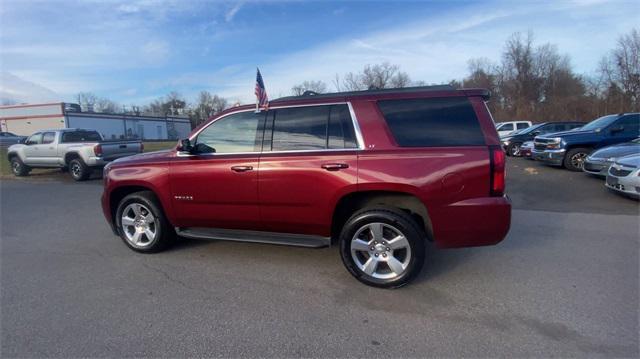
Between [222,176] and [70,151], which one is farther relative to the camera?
[70,151]

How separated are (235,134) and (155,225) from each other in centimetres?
161

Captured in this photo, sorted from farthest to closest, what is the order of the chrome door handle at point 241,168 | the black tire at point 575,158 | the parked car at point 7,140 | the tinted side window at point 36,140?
the parked car at point 7,140, the tinted side window at point 36,140, the black tire at point 575,158, the chrome door handle at point 241,168

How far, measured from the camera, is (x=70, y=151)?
11594 mm

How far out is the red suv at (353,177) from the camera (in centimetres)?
335

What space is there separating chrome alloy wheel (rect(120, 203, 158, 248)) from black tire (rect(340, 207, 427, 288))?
2.57 m

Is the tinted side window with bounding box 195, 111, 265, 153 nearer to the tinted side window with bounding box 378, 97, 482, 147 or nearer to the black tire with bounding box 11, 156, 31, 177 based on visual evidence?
the tinted side window with bounding box 378, 97, 482, 147

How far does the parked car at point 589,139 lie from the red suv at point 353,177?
975 cm

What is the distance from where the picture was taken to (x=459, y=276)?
12.5 ft

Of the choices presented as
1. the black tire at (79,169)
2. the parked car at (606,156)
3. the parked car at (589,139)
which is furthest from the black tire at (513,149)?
the black tire at (79,169)

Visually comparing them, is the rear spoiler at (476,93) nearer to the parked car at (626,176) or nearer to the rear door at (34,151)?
the parked car at (626,176)

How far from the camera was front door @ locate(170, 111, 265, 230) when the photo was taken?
3930mm

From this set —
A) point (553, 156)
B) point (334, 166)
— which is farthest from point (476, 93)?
point (553, 156)

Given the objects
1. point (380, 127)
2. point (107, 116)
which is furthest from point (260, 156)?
point (107, 116)

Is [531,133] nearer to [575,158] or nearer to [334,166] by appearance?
[575,158]
